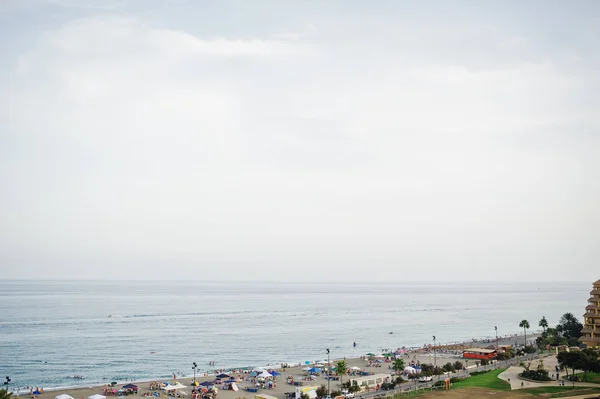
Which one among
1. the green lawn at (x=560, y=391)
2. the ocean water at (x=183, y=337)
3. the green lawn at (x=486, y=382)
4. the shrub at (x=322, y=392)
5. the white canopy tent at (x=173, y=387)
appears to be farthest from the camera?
the ocean water at (x=183, y=337)

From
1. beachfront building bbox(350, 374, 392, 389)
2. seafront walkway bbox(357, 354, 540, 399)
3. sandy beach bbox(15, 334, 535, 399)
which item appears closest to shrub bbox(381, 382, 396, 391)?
seafront walkway bbox(357, 354, 540, 399)

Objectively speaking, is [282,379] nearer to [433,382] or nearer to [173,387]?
[173,387]

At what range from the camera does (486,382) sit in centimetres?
5638

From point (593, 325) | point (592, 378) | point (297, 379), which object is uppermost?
point (593, 325)

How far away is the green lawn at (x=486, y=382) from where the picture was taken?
176 ft

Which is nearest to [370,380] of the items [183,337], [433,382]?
[433,382]

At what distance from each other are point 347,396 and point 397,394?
531cm

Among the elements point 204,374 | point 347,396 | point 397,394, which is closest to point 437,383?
point 397,394

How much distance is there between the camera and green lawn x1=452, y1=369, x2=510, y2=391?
176 ft

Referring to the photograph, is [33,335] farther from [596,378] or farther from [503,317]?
[503,317]

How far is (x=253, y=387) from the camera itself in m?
62.1

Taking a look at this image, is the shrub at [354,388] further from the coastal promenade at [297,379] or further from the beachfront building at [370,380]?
the beachfront building at [370,380]

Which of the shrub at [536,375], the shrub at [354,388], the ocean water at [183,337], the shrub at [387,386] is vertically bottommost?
the ocean water at [183,337]

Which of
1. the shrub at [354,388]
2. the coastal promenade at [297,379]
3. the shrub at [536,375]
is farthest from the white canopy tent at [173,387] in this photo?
the shrub at [536,375]
